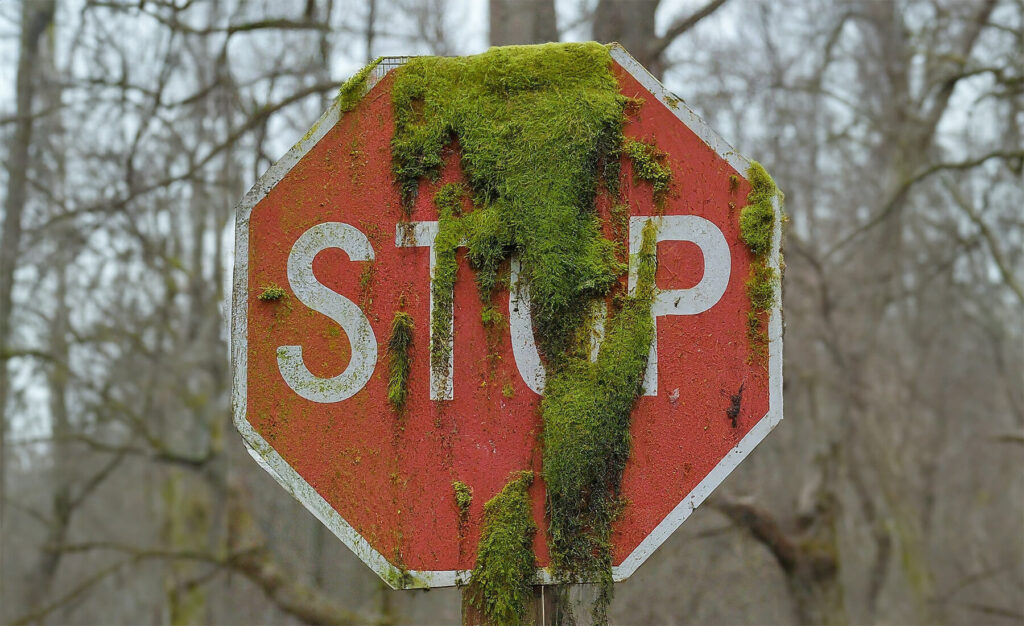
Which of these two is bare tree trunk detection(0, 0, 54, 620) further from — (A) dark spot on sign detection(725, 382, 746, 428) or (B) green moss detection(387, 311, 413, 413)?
(A) dark spot on sign detection(725, 382, 746, 428)

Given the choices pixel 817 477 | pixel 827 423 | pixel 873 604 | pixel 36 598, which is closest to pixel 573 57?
pixel 817 477

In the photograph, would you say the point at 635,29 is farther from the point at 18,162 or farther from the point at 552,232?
the point at 18,162

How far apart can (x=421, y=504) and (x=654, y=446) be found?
0.48m

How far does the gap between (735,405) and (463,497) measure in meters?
0.57

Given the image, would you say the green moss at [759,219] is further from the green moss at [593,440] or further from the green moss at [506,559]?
the green moss at [506,559]

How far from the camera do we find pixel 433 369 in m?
1.90

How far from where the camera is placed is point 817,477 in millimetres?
8016

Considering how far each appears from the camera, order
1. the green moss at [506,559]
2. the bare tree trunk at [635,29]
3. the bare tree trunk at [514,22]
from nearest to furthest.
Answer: the green moss at [506,559]
the bare tree trunk at [514,22]
the bare tree trunk at [635,29]

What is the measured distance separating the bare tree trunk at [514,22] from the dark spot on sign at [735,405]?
1.46 meters

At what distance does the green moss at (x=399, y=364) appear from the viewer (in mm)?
1892

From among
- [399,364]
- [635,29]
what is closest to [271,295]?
[399,364]

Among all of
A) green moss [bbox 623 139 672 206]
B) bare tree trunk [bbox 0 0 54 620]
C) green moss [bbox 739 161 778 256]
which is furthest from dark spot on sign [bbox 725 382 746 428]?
bare tree trunk [bbox 0 0 54 620]

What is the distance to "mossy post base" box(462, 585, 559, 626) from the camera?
1.85 meters

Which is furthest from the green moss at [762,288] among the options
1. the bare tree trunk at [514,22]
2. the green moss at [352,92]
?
the bare tree trunk at [514,22]
